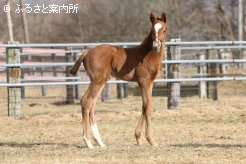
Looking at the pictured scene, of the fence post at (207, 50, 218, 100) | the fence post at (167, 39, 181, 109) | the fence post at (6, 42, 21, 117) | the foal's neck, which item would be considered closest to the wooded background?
the fence post at (207, 50, 218, 100)

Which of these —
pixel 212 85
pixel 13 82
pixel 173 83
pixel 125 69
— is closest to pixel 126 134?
pixel 125 69

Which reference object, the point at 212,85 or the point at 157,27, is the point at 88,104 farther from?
the point at 212,85

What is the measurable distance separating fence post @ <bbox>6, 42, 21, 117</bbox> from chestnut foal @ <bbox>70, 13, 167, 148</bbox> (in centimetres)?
427

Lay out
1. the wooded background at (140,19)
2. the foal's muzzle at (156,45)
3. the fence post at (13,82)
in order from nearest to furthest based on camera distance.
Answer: the foal's muzzle at (156,45)
the fence post at (13,82)
the wooded background at (140,19)

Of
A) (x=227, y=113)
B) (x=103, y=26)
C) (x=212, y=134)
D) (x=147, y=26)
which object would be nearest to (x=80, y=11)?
(x=103, y=26)

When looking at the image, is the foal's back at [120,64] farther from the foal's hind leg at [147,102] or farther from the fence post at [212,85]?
the fence post at [212,85]

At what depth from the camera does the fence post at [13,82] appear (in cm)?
1259

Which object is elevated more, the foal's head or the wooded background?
the wooded background

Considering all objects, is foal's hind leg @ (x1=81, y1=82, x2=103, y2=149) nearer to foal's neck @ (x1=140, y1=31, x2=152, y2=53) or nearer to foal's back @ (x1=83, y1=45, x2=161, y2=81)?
foal's back @ (x1=83, y1=45, x2=161, y2=81)

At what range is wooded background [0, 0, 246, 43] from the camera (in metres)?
35.1

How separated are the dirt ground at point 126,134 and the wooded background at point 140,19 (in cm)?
1832

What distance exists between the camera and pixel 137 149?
7922mm

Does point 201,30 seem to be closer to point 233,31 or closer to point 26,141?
point 233,31

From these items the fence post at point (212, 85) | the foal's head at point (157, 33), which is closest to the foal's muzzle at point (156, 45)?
the foal's head at point (157, 33)
